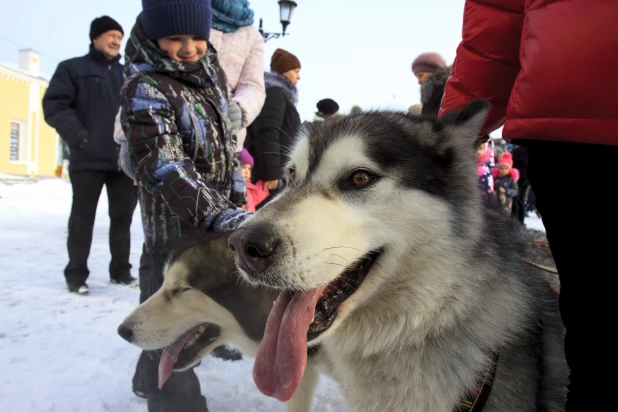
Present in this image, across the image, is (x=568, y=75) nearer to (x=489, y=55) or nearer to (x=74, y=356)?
(x=489, y=55)

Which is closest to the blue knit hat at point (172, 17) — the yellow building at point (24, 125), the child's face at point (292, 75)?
the child's face at point (292, 75)

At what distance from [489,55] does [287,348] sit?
1170 mm

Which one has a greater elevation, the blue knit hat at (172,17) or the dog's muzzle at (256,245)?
the blue knit hat at (172,17)

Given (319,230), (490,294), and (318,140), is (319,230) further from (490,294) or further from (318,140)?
(490,294)

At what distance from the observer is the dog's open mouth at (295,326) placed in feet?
4.24

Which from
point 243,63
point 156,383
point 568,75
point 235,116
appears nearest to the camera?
point 568,75

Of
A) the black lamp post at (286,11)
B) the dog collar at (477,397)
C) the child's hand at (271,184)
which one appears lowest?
the child's hand at (271,184)

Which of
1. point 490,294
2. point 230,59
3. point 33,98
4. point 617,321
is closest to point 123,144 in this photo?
point 230,59

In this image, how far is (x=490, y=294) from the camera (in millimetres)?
1407

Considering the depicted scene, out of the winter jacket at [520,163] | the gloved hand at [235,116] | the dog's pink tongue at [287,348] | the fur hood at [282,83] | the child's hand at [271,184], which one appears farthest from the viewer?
the winter jacket at [520,163]

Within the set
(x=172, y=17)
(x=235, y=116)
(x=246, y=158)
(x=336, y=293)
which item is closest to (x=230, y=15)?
(x=235, y=116)

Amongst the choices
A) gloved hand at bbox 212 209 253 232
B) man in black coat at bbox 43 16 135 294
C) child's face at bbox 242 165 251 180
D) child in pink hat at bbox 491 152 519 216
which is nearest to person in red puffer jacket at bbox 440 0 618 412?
gloved hand at bbox 212 209 253 232

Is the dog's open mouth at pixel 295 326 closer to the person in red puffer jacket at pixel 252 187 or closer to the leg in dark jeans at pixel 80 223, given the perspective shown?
the person in red puffer jacket at pixel 252 187

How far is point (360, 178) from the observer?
142 centimetres
